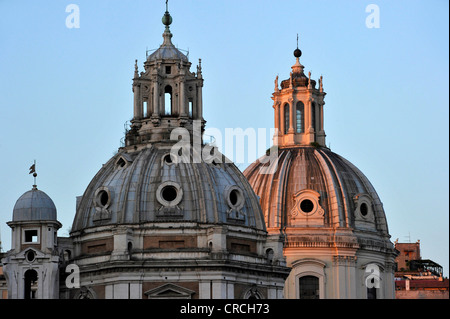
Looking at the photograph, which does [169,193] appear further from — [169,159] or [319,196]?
[319,196]

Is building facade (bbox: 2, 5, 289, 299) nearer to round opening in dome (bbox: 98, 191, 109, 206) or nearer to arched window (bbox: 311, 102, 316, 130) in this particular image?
round opening in dome (bbox: 98, 191, 109, 206)

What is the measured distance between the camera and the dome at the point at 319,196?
14525cm

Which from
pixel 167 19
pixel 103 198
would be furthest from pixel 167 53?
pixel 103 198

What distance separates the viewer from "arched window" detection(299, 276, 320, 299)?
14238cm

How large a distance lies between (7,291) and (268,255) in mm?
20311

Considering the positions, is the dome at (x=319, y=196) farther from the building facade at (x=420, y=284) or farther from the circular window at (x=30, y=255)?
the circular window at (x=30, y=255)

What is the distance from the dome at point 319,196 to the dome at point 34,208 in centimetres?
2976

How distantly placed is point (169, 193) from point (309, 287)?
26.0m

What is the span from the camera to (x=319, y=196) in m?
146

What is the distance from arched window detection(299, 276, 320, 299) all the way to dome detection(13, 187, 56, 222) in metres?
30.5
